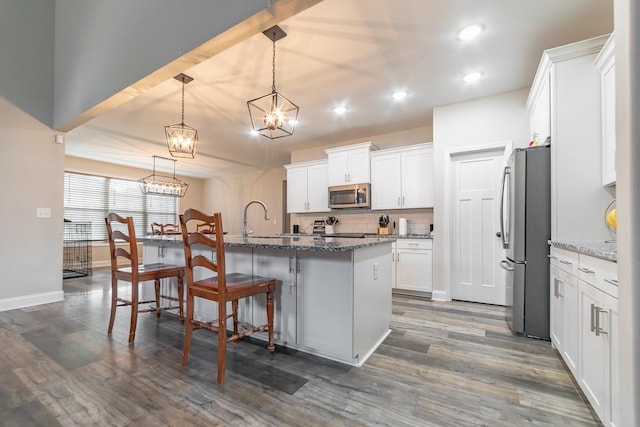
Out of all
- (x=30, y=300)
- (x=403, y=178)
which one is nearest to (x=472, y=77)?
(x=403, y=178)

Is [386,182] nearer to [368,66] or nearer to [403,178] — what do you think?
[403,178]

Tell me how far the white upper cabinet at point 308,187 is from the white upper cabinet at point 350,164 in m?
0.30

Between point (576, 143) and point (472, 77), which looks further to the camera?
point (472, 77)

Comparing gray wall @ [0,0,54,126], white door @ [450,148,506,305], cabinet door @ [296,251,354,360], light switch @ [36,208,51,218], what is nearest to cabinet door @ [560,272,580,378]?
cabinet door @ [296,251,354,360]

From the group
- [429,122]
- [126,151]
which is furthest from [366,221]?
[126,151]

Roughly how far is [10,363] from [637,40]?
379 centimetres

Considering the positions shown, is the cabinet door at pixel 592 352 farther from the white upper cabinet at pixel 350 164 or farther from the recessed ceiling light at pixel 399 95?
the white upper cabinet at pixel 350 164

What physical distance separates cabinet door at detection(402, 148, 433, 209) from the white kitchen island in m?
2.04

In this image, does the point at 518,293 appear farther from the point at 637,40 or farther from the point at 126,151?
the point at 126,151

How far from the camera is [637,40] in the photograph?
2.84 feet

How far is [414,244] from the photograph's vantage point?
4.07m

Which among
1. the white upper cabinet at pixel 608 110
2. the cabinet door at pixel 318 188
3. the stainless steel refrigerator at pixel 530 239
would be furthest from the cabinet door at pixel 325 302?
the cabinet door at pixel 318 188

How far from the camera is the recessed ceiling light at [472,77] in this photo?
9.94ft

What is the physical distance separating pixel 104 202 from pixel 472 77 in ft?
27.0
